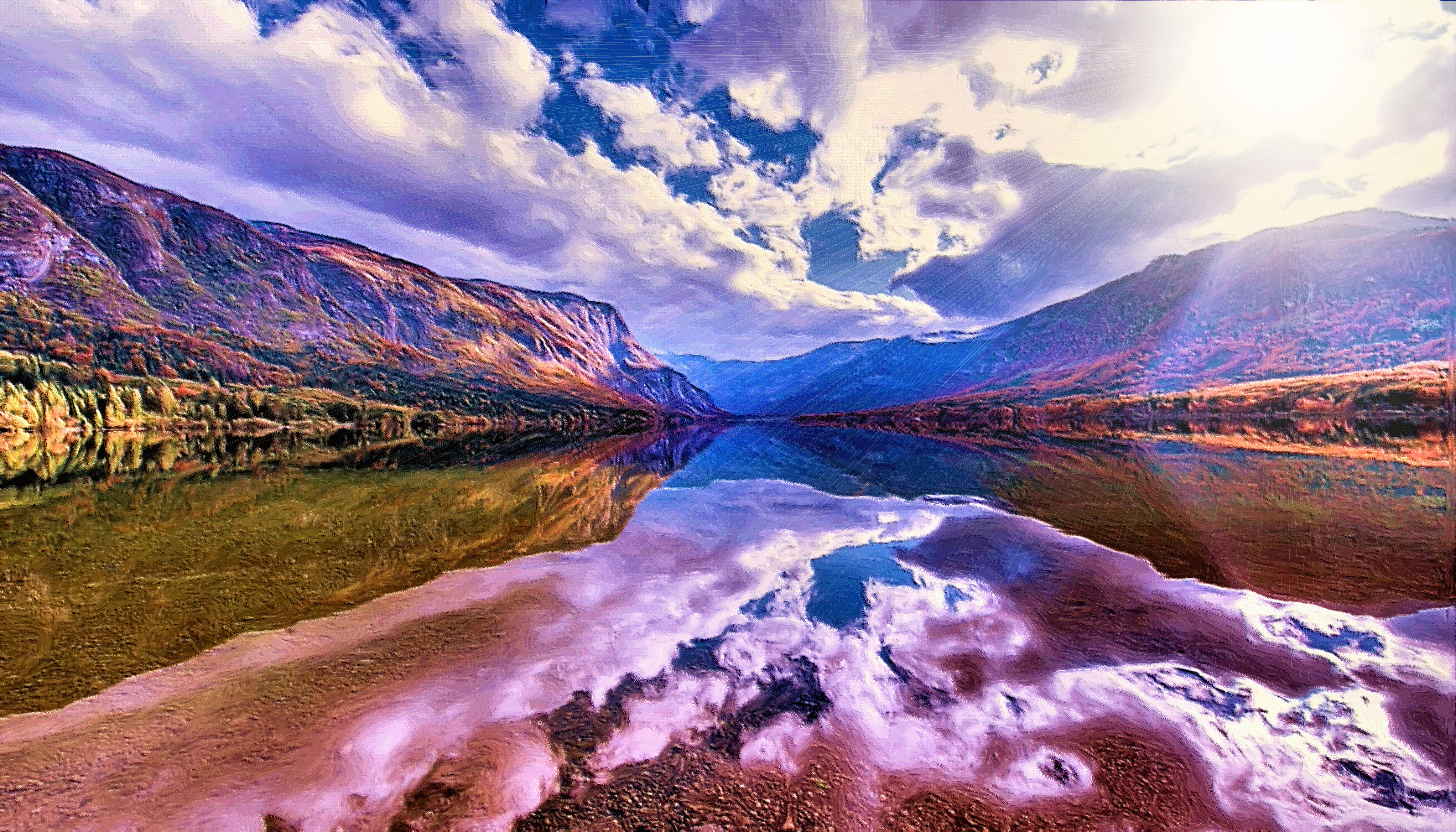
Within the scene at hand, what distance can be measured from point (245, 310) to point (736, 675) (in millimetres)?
185794

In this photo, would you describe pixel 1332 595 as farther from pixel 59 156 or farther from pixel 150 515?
pixel 59 156

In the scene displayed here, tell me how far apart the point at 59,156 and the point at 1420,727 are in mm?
252691

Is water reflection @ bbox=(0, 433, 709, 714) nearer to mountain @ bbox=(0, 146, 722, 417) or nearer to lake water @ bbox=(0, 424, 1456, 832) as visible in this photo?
lake water @ bbox=(0, 424, 1456, 832)

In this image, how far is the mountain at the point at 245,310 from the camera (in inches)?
3873

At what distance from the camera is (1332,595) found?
20.6 feet

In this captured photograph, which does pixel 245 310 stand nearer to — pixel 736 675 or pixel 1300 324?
pixel 736 675

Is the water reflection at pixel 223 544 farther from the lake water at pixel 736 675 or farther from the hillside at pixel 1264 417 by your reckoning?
the hillside at pixel 1264 417

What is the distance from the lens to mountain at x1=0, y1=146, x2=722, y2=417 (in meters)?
98.4

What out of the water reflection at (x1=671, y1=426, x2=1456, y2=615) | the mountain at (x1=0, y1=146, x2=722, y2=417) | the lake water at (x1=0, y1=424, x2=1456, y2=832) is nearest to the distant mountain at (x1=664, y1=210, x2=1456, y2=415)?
the water reflection at (x1=671, y1=426, x2=1456, y2=615)

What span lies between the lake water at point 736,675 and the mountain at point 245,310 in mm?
116384

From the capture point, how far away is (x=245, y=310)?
135125 mm

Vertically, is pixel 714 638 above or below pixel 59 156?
below

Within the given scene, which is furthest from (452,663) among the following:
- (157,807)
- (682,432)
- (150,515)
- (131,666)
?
(682,432)

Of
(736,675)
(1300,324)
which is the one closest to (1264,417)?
(736,675)
